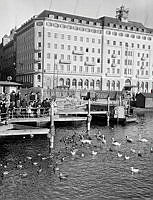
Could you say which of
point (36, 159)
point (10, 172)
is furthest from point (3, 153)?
point (10, 172)

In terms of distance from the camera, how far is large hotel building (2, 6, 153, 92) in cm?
10400

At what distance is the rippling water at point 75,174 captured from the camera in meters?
19.6

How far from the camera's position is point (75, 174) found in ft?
76.1

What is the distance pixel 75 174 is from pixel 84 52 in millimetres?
90651

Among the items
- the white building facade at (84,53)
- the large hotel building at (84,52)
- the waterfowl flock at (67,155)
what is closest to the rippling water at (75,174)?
the waterfowl flock at (67,155)

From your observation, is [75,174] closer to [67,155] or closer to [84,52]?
[67,155]

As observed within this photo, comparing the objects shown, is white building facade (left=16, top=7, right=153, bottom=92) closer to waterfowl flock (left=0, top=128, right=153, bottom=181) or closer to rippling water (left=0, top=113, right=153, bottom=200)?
waterfowl flock (left=0, top=128, right=153, bottom=181)

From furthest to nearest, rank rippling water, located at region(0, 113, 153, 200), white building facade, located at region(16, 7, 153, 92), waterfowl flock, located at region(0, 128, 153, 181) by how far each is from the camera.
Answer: white building facade, located at region(16, 7, 153, 92), waterfowl flock, located at region(0, 128, 153, 181), rippling water, located at region(0, 113, 153, 200)

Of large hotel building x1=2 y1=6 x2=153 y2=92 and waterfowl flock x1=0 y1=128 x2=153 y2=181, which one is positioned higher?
large hotel building x1=2 y1=6 x2=153 y2=92

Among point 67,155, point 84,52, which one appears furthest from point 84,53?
point 67,155

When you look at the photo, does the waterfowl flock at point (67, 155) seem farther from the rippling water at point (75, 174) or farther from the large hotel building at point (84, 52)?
the large hotel building at point (84, 52)

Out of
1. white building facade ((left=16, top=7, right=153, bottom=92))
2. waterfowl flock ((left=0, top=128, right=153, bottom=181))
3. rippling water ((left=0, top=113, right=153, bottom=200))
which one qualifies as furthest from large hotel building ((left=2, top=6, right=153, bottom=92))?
rippling water ((left=0, top=113, right=153, bottom=200))

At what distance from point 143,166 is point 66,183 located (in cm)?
733

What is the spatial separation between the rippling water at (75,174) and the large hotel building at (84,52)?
73426 millimetres
